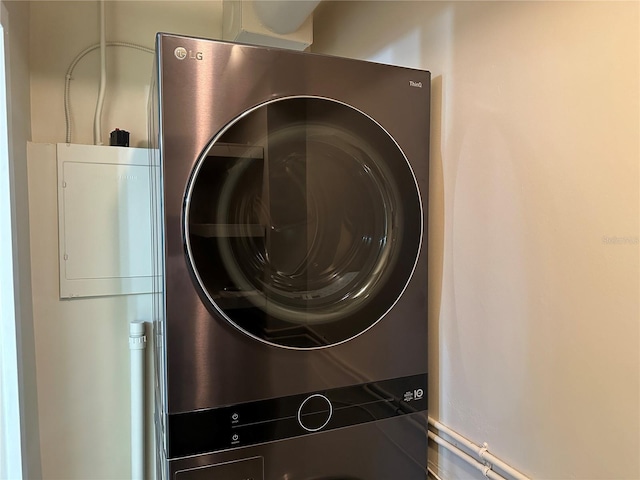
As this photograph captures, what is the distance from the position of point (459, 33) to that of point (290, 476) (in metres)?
1.09

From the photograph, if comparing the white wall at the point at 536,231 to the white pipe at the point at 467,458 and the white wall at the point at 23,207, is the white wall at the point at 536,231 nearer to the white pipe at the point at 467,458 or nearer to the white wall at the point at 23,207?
the white pipe at the point at 467,458

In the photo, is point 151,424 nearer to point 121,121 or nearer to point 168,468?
point 168,468

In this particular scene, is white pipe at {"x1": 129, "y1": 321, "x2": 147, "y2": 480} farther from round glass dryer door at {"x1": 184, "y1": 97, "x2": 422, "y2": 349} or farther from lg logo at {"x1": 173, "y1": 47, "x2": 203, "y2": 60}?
lg logo at {"x1": 173, "y1": 47, "x2": 203, "y2": 60}

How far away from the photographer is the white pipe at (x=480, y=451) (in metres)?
0.91

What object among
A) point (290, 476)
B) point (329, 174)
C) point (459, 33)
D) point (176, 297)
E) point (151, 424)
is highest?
point (459, 33)

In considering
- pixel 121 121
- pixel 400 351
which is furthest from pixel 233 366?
pixel 121 121

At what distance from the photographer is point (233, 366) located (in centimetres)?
91

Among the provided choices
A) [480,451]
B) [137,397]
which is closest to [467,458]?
[480,451]

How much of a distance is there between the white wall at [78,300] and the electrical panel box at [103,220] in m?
0.04

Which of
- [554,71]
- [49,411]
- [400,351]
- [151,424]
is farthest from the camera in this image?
[151,424]

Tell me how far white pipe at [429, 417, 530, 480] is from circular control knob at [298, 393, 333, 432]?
0.32m

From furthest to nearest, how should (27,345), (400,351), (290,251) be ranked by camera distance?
(27,345)
(400,351)
(290,251)

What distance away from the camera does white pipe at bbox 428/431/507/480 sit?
0.95 metres

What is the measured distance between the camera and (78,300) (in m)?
1.44
